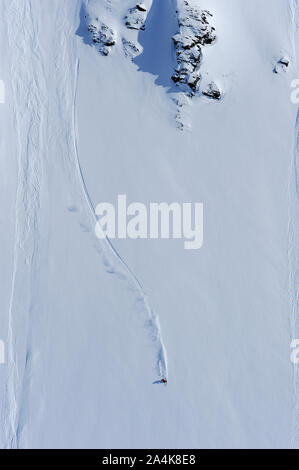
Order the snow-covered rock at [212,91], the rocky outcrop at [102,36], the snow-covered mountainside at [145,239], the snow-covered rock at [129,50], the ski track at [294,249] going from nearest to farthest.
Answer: the snow-covered mountainside at [145,239]
the ski track at [294,249]
the snow-covered rock at [212,91]
the rocky outcrop at [102,36]
the snow-covered rock at [129,50]

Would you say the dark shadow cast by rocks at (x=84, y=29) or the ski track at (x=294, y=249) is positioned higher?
the dark shadow cast by rocks at (x=84, y=29)

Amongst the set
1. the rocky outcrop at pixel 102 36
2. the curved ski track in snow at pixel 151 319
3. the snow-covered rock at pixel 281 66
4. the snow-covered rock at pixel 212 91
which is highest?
the rocky outcrop at pixel 102 36

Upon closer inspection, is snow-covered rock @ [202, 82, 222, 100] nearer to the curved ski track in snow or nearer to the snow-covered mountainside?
the snow-covered mountainside

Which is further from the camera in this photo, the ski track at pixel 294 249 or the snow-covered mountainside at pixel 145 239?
the ski track at pixel 294 249

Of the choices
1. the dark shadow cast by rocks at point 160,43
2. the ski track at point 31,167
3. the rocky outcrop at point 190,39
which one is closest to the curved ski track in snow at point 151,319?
the ski track at point 31,167

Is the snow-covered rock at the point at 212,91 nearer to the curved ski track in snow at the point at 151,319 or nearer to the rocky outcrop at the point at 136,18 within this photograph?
the rocky outcrop at the point at 136,18
